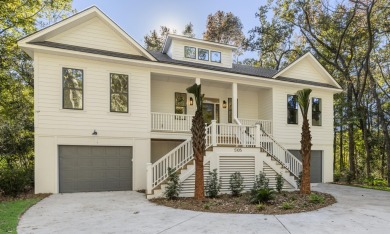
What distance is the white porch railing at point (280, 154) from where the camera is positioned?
12555 mm

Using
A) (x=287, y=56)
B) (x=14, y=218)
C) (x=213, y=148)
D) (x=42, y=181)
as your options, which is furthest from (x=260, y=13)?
(x=14, y=218)

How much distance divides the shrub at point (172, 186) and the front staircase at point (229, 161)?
0.54m

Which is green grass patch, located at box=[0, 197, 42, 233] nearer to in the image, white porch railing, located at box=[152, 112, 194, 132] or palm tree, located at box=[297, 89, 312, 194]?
white porch railing, located at box=[152, 112, 194, 132]

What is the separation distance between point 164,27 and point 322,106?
759 inches

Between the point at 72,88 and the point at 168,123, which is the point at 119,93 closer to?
the point at 72,88

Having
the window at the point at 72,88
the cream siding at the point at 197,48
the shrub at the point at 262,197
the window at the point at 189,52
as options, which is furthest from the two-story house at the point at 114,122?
the shrub at the point at 262,197

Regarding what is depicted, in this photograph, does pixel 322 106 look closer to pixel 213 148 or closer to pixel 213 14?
pixel 213 148

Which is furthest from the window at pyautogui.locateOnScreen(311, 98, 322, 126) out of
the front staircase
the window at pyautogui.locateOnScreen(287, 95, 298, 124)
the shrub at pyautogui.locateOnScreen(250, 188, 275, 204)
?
the shrub at pyautogui.locateOnScreen(250, 188, 275, 204)

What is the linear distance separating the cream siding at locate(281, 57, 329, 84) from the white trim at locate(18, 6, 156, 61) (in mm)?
8645

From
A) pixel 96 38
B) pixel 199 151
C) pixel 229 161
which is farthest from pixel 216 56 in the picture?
pixel 199 151

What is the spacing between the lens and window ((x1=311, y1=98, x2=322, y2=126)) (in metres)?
16.4

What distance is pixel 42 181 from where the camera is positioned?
10.5m

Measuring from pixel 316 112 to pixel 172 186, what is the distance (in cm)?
1116

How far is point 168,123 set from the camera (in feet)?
A: 42.6
